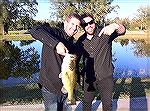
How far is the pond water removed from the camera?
25.1 feet

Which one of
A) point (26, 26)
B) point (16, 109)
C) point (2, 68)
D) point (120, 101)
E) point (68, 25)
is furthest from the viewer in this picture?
point (26, 26)

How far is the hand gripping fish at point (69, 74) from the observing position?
2.55 metres

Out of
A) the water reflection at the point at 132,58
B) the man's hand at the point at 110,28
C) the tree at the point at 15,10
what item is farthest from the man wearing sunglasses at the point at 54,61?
the tree at the point at 15,10

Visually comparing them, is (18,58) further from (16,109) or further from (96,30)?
(96,30)

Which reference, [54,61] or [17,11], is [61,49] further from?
[17,11]

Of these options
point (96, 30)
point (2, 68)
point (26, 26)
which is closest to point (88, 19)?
point (96, 30)

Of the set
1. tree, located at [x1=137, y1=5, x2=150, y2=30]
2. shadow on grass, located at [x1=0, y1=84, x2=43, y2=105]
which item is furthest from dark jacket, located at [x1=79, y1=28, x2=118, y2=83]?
tree, located at [x1=137, y1=5, x2=150, y2=30]

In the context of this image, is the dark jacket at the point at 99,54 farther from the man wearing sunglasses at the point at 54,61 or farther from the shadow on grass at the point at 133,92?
the shadow on grass at the point at 133,92

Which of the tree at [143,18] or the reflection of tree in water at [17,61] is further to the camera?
the tree at [143,18]

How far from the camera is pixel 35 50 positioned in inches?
352

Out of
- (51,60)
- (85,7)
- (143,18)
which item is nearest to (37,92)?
(85,7)

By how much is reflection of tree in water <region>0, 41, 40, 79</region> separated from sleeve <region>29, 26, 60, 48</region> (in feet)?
16.0

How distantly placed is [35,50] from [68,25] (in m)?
6.17

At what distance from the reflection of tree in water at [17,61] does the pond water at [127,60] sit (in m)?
0.13
